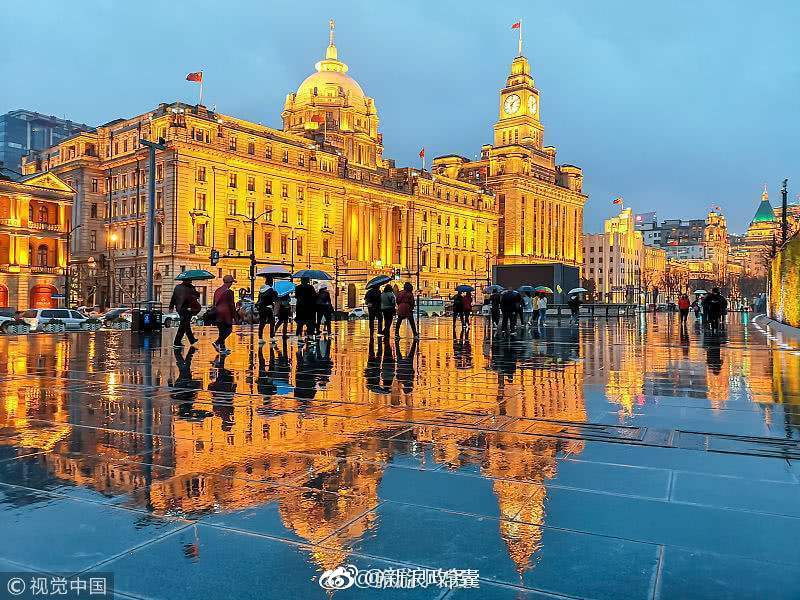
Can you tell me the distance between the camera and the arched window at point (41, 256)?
60188mm

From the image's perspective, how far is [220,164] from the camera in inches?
2559

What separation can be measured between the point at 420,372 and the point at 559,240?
119 meters

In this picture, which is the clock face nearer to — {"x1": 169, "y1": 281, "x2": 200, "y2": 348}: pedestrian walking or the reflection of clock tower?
the reflection of clock tower

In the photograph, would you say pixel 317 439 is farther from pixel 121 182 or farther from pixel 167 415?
pixel 121 182

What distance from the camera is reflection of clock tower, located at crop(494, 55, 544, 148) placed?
123 meters

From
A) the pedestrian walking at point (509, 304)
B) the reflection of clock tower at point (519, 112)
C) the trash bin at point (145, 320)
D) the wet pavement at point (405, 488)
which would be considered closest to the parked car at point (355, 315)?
the pedestrian walking at point (509, 304)

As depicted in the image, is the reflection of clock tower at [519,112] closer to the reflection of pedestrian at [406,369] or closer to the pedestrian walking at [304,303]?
the pedestrian walking at [304,303]

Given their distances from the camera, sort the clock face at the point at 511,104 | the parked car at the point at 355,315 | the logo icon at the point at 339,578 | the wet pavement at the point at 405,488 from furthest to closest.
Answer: the clock face at the point at 511,104 < the parked car at the point at 355,315 < the wet pavement at the point at 405,488 < the logo icon at the point at 339,578

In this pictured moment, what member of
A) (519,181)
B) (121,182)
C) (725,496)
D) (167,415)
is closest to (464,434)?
(725,496)

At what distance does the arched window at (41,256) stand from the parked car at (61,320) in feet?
86.7

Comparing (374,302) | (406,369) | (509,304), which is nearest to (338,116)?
(509,304)

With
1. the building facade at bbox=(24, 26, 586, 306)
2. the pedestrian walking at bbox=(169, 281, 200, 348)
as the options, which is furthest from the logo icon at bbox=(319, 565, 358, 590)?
the building facade at bbox=(24, 26, 586, 306)

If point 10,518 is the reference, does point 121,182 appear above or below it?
above

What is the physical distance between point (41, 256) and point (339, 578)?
6620 centimetres
